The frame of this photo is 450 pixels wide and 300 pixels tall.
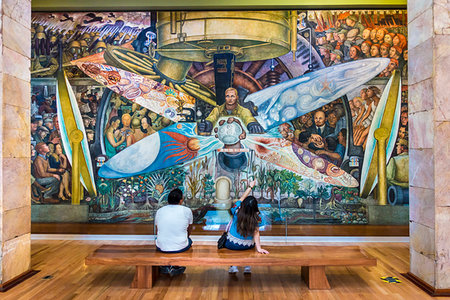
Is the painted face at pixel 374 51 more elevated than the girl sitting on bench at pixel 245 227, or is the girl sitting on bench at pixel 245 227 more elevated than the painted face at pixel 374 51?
the painted face at pixel 374 51

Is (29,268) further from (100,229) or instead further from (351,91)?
(351,91)

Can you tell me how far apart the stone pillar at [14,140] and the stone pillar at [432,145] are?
506cm

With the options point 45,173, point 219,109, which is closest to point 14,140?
point 45,173

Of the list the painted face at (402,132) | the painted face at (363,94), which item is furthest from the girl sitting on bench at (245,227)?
the painted face at (402,132)

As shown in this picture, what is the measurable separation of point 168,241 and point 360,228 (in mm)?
4197

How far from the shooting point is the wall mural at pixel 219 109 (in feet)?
22.8

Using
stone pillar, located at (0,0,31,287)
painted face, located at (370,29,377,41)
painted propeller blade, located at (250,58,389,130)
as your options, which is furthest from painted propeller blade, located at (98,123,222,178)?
painted face, located at (370,29,377,41)

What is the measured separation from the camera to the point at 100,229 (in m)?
6.91

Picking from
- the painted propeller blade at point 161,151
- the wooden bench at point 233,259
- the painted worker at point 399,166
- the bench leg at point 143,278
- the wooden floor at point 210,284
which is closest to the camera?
the wooden floor at point 210,284

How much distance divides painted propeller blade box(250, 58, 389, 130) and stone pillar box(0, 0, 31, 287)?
13.3 feet

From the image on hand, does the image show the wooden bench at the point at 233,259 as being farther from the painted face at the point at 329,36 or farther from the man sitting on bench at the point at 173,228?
the painted face at the point at 329,36

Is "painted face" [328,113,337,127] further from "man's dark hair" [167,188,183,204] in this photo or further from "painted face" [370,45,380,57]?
"man's dark hair" [167,188,183,204]

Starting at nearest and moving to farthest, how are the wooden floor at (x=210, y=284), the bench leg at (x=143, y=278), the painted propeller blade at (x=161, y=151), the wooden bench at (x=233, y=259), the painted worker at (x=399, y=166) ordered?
the wooden floor at (x=210, y=284), the wooden bench at (x=233, y=259), the bench leg at (x=143, y=278), the painted worker at (x=399, y=166), the painted propeller blade at (x=161, y=151)

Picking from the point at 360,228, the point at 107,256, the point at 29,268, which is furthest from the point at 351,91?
the point at 29,268
